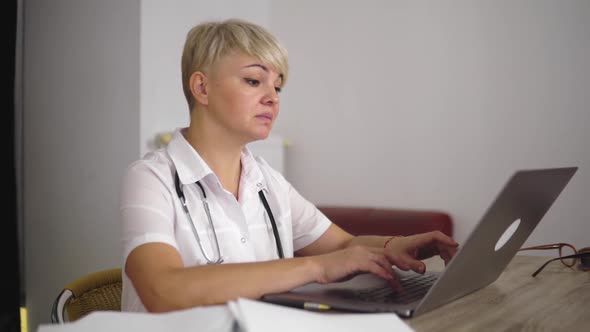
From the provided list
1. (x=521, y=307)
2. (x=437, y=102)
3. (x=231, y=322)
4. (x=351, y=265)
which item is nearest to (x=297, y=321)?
(x=231, y=322)

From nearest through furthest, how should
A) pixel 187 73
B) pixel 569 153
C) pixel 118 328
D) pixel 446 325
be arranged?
pixel 118 328
pixel 446 325
pixel 187 73
pixel 569 153

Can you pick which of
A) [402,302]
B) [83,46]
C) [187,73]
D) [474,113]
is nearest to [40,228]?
[83,46]

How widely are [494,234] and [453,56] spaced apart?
1786 millimetres

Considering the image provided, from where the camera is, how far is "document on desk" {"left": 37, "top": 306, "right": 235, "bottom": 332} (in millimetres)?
595

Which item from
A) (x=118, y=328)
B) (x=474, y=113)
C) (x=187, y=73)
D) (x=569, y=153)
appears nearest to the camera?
(x=118, y=328)

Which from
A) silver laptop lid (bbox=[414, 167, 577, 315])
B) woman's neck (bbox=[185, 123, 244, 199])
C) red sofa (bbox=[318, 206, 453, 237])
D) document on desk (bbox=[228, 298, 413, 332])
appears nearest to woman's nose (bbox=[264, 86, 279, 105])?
woman's neck (bbox=[185, 123, 244, 199])

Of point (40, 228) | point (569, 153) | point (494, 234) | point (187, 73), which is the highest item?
point (187, 73)

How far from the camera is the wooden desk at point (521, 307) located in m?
0.75

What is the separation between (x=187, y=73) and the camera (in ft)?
4.46

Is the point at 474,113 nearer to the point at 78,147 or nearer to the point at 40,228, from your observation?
the point at 78,147

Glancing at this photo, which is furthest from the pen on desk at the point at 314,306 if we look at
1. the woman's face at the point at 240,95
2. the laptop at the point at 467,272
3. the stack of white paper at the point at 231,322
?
the woman's face at the point at 240,95

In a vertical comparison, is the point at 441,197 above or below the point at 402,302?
below

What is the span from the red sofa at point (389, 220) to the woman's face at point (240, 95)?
1.30 metres

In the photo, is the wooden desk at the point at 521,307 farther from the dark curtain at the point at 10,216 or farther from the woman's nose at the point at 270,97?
the dark curtain at the point at 10,216
